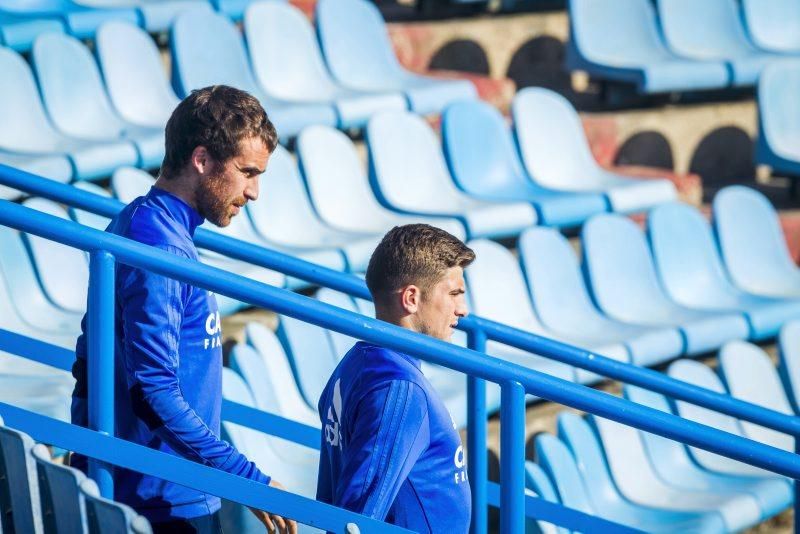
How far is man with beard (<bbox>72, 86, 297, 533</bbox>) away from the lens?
194 centimetres

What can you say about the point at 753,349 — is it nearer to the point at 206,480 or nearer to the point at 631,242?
the point at 631,242

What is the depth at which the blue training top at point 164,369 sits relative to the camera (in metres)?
1.89

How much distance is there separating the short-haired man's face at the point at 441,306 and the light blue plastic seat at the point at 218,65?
7.72ft

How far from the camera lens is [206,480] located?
1977 mm

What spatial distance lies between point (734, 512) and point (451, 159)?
1521 mm

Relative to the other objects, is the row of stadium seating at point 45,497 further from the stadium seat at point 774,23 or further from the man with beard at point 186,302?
the stadium seat at point 774,23

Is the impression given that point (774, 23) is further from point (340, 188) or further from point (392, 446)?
point (392, 446)

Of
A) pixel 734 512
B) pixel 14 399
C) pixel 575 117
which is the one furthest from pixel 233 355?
pixel 575 117

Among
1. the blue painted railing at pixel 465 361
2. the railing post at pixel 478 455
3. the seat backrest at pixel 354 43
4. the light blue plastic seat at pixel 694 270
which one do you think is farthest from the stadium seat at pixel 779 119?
the blue painted railing at pixel 465 361

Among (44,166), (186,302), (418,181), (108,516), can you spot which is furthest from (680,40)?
(108,516)

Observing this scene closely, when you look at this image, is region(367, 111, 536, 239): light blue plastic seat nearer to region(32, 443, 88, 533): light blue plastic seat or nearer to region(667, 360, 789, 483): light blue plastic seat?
region(667, 360, 789, 483): light blue plastic seat

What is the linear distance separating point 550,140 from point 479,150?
1.09ft

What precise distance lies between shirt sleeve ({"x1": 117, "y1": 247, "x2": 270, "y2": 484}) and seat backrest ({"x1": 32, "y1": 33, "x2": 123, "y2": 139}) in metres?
2.16

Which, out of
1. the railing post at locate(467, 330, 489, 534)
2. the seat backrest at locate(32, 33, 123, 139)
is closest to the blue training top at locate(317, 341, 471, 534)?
the railing post at locate(467, 330, 489, 534)
